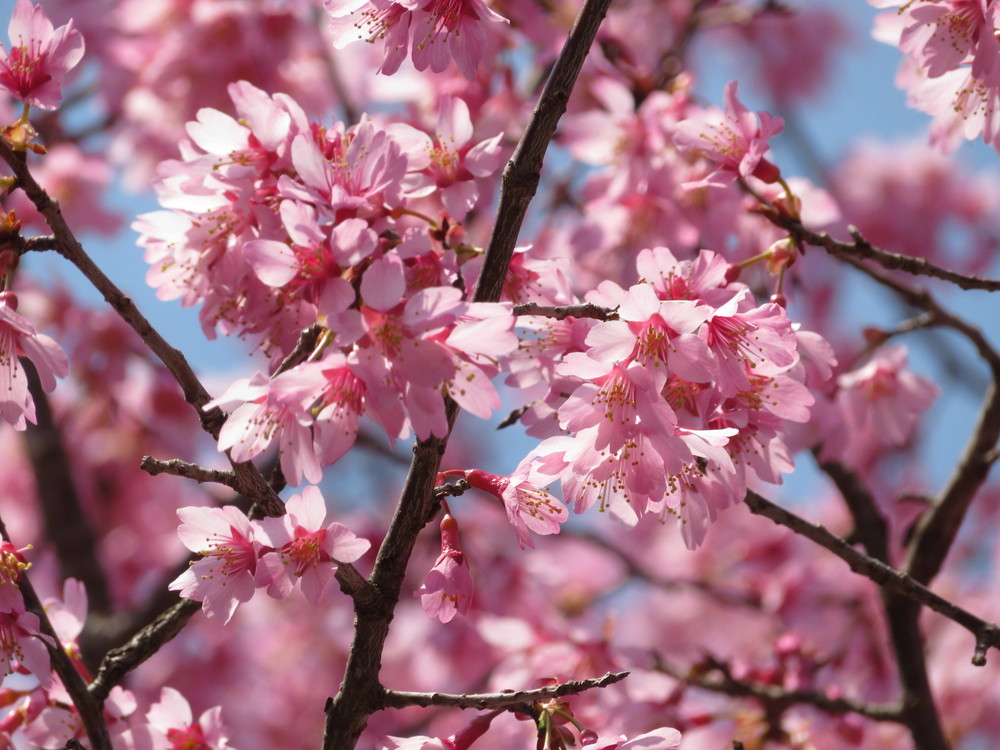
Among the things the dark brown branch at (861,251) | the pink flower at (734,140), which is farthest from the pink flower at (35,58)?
the dark brown branch at (861,251)

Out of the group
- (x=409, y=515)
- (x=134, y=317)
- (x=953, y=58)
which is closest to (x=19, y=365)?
(x=134, y=317)

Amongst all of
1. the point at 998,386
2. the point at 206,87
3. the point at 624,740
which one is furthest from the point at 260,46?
the point at 624,740

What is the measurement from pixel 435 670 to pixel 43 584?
2.23 metres

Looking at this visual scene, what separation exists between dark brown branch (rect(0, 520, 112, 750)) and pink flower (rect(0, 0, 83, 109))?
69cm

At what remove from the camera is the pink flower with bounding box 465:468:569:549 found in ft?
4.93

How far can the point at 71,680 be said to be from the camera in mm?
1605

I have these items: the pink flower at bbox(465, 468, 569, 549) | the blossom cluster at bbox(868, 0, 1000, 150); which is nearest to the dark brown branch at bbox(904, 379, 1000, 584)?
the blossom cluster at bbox(868, 0, 1000, 150)

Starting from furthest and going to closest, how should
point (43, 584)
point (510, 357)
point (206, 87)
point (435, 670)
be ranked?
point (43, 584) → point (435, 670) → point (206, 87) → point (510, 357)

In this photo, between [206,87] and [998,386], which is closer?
[998,386]

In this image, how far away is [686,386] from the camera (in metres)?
1.52

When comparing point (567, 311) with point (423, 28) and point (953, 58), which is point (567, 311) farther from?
point (953, 58)

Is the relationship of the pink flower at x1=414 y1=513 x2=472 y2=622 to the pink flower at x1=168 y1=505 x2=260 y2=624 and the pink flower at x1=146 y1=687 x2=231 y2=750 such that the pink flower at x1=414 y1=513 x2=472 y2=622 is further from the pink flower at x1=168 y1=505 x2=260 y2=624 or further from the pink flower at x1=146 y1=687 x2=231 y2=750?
the pink flower at x1=146 y1=687 x2=231 y2=750

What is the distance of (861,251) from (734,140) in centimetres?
31

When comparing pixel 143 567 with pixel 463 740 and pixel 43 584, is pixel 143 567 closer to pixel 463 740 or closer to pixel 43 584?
pixel 43 584
